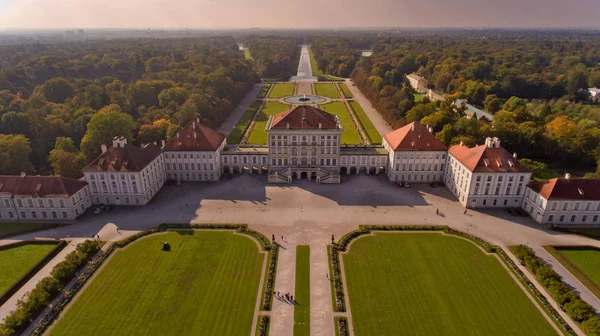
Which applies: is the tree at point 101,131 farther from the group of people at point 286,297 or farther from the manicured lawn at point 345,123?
the group of people at point 286,297

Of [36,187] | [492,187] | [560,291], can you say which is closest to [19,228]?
[36,187]

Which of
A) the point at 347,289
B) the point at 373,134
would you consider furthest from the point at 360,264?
the point at 373,134

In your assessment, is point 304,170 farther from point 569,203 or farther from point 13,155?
point 13,155

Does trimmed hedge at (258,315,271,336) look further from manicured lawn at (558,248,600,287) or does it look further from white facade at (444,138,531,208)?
white facade at (444,138,531,208)

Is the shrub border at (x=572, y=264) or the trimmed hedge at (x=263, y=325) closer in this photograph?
the trimmed hedge at (x=263, y=325)

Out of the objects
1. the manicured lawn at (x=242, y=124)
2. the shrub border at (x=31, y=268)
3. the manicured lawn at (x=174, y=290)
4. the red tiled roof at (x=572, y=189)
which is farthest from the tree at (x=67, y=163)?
the red tiled roof at (x=572, y=189)

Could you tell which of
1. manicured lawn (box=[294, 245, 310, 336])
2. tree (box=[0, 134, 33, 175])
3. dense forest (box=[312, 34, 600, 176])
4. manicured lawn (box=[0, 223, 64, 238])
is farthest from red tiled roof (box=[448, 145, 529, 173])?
tree (box=[0, 134, 33, 175])

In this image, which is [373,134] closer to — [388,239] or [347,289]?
[388,239]

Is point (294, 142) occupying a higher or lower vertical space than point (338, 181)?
higher
